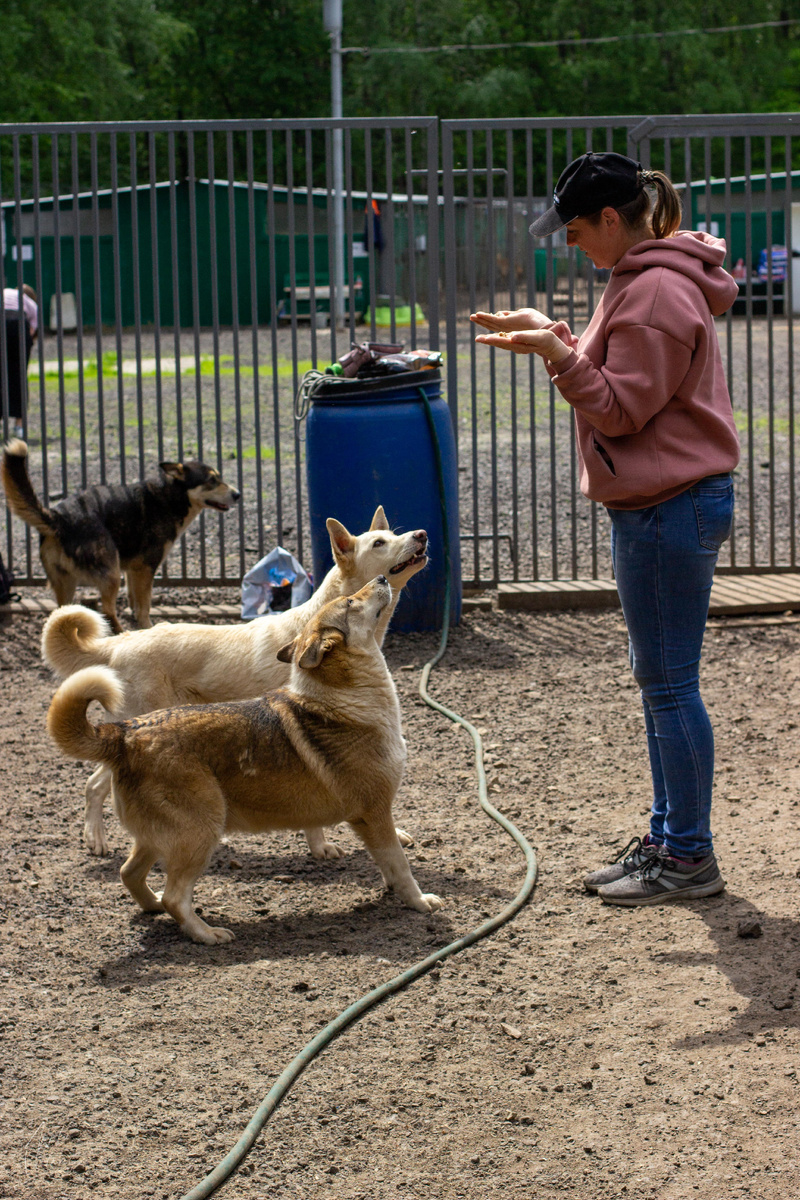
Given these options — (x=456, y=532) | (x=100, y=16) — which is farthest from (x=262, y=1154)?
(x=100, y=16)

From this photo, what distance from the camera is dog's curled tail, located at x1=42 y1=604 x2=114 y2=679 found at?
450 cm

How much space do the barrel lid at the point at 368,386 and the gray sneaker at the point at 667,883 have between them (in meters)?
3.81

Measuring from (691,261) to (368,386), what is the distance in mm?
3636

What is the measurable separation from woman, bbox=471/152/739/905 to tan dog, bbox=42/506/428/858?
115cm

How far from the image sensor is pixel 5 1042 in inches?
134

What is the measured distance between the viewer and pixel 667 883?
411 centimetres

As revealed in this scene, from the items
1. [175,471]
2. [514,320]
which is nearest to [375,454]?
[175,471]

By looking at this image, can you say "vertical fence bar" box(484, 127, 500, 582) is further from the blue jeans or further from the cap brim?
the blue jeans

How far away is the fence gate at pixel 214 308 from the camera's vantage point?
7.95 m

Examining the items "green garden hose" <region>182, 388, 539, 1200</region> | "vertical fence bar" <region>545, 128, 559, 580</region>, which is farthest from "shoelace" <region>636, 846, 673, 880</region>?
"vertical fence bar" <region>545, 128, 559, 580</region>

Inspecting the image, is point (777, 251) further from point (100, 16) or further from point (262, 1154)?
point (262, 1154)

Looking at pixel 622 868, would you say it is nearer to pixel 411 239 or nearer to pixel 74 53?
pixel 411 239

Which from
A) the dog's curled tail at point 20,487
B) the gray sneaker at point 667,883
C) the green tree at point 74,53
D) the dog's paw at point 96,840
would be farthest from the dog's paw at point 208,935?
the green tree at point 74,53

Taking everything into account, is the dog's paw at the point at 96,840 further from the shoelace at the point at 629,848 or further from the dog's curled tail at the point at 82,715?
the shoelace at the point at 629,848
